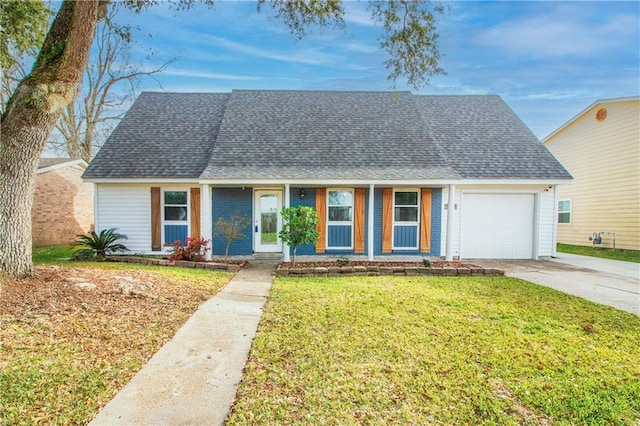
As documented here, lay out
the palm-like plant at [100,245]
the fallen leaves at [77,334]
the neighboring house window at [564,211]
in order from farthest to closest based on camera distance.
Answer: the neighboring house window at [564,211] < the palm-like plant at [100,245] < the fallen leaves at [77,334]

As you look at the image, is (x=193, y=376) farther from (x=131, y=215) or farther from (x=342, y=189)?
(x=131, y=215)

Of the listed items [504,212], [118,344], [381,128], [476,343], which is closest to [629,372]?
[476,343]

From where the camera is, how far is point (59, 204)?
1518 centimetres

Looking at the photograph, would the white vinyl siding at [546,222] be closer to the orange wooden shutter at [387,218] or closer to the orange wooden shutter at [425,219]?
the orange wooden shutter at [425,219]

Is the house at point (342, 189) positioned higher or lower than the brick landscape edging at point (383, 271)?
higher

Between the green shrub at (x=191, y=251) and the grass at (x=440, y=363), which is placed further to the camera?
the green shrub at (x=191, y=251)

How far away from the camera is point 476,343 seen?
424 centimetres

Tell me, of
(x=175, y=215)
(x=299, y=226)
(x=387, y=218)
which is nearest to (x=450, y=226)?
(x=387, y=218)

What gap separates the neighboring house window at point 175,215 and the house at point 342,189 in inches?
1.4

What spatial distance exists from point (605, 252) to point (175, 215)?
665 inches

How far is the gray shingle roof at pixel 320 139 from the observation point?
11164mm

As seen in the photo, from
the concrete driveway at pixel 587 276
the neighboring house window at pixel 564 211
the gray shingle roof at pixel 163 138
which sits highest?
the gray shingle roof at pixel 163 138

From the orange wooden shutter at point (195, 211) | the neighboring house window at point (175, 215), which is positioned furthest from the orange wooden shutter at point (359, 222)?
the neighboring house window at point (175, 215)

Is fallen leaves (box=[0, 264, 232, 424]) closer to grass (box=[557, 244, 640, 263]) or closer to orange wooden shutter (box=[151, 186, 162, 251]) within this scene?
orange wooden shutter (box=[151, 186, 162, 251])
